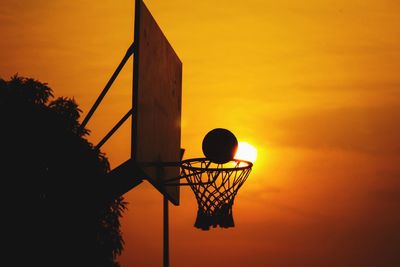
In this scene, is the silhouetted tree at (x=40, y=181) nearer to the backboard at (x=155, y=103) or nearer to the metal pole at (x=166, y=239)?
the metal pole at (x=166, y=239)

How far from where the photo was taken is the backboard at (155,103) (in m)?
8.50

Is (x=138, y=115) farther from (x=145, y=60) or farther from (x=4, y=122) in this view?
(x=4, y=122)

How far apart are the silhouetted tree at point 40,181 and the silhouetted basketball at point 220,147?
798 centimetres

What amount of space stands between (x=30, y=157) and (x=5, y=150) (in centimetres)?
66

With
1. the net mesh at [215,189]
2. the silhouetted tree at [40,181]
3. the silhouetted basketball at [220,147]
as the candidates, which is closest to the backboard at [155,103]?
the net mesh at [215,189]

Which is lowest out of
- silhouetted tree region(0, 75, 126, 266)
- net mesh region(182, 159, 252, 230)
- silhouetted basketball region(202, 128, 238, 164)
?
net mesh region(182, 159, 252, 230)

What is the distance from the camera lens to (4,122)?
61.5ft

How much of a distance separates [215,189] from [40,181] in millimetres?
9645

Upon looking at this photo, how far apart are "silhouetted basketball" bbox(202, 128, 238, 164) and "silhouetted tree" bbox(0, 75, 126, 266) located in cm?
798

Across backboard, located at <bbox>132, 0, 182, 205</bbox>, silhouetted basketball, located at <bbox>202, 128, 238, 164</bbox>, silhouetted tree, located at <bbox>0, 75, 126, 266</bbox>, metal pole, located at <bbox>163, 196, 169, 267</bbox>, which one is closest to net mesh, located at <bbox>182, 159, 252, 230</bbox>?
silhouetted basketball, located at <bbox>202, 128, 238, 164</bbox>

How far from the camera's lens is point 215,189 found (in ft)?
34.1

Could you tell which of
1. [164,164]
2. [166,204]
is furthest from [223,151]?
[166,204]

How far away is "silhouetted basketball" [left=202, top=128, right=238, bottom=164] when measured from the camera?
34.1 ft

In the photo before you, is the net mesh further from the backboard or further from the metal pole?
the metal pole
